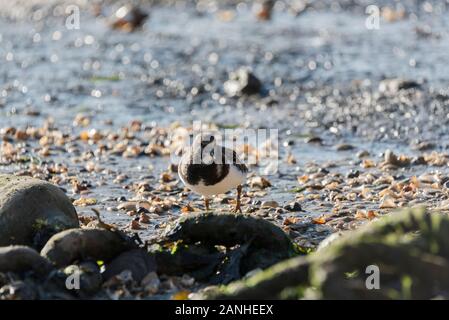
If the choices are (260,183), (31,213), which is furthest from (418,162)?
(31,213)

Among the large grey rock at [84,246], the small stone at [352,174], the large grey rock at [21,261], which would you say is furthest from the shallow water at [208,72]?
the large grey rock at [21,261]

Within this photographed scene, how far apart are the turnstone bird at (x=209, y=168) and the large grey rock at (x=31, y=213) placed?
3.65 feet

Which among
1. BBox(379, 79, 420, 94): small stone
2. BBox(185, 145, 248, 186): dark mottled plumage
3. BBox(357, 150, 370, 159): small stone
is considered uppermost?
BBox(379, 79, 420, 94): small stone

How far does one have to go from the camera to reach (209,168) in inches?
319

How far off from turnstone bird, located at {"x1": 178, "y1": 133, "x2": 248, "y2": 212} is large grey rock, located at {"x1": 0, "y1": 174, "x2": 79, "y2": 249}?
1.11m

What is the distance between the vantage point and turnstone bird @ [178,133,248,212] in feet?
26.6

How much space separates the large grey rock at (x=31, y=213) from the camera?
7238 mm

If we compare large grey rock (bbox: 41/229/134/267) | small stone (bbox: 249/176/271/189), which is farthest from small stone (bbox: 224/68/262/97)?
large grey rock (bbox: 41/229/134/267)

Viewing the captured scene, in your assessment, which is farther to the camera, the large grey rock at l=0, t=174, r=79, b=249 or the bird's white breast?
the bird's white breast

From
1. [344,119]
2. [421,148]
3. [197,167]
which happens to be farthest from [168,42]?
[197,167]

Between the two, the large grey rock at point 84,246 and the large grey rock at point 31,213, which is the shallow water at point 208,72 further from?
the large grey rock at point 84,246

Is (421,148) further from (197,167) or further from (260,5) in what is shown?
(260,5)

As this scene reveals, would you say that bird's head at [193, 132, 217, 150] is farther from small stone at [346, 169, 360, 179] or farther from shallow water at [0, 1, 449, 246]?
small stone at [346, 169, 360, 179]
